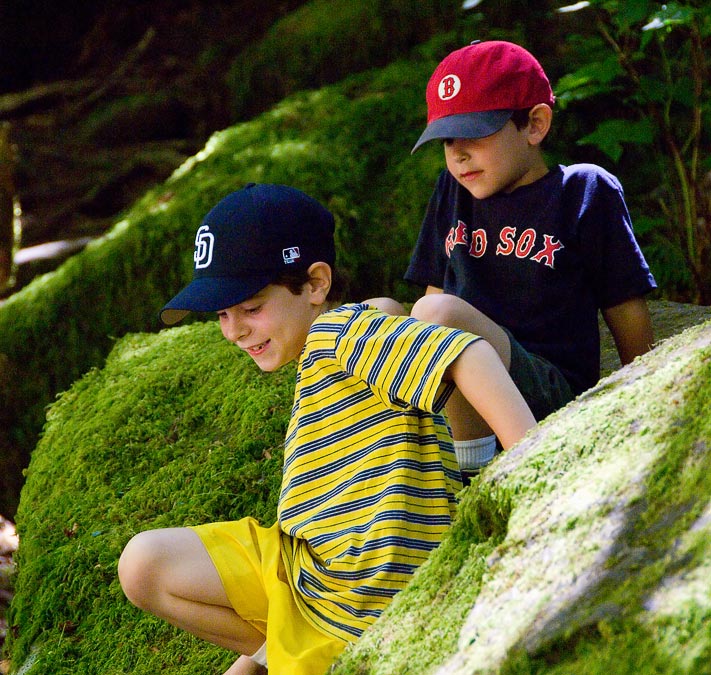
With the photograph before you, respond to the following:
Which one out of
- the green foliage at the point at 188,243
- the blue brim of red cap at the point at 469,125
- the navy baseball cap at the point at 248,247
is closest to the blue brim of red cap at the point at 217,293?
the navy baseball cap at the point at 248,247

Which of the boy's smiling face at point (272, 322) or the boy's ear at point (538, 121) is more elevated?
the boy's ear at point (538, 121)

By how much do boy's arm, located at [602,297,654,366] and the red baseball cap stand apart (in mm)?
748

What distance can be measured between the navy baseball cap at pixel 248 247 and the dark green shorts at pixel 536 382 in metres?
0.65

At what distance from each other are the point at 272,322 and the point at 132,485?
1411mm

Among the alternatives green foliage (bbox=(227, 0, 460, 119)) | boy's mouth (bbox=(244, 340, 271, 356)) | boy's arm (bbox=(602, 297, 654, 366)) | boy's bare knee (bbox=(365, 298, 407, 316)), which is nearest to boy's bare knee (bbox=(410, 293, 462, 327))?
boy's bare knee (bbox=(365, 298, 407, 316))

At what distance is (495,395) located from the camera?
2.16 meters

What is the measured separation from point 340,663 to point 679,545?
0.78m

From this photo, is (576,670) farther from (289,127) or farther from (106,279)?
(289,127)

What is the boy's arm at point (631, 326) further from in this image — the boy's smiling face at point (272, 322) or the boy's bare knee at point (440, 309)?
the boy's smiling face at point (272, 322)

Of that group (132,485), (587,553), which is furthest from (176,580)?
(587,553)

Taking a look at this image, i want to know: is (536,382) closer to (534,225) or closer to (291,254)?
(534,225)

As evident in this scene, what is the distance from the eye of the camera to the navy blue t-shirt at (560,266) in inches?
125

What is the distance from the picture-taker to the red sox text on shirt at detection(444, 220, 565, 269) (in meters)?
3.18

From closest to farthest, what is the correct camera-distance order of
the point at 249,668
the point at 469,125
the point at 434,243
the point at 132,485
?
1. the point at 249,668
2. the point at 469,125
3. the point at 434,243
4. the point at 132,485
